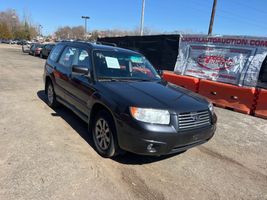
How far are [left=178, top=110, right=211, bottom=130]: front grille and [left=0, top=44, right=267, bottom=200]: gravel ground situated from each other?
0.72m

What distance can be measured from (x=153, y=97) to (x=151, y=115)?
0.44 meters

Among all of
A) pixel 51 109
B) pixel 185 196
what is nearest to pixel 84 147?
pixel 185 196

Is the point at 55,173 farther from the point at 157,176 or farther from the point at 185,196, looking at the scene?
the point at 185,196

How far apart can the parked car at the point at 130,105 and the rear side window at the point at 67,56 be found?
4 cm

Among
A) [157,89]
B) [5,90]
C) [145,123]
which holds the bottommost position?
[5,90]

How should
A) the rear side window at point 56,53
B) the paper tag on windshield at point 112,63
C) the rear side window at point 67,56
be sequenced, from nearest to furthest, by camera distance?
the paper tag on windshield at point 112,63 → the rear side window at point 67,56 → the rear side window at point 56,53

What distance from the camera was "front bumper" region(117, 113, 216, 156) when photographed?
11.4 feet

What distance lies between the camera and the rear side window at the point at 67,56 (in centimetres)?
567

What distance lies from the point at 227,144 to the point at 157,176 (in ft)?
6.94

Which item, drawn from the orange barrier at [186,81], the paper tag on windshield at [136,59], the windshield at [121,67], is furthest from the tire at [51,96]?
the orange barrier at [186,81]

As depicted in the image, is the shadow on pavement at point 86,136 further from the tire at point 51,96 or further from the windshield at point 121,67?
the windshield at point 121,67

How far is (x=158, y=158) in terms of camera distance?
167 inches

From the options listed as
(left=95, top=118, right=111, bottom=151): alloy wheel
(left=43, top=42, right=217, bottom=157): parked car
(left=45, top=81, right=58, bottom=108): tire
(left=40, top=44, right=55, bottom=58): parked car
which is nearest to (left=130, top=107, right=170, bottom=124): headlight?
(left=43, top=42, right=217, bottom=157): parked car

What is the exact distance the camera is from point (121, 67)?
4.95m
